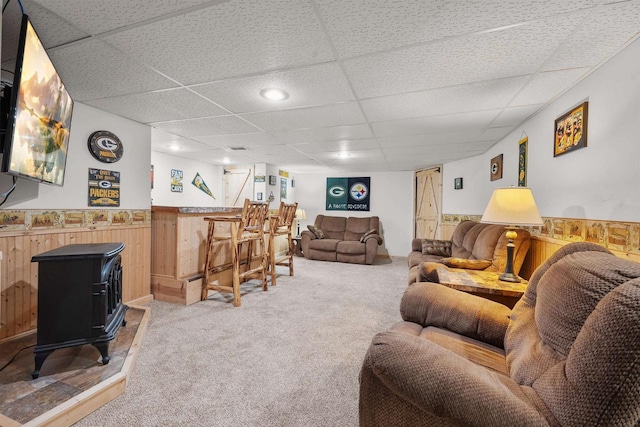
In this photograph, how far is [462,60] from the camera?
1817 mm

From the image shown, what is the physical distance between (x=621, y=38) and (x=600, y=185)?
873 millimetres

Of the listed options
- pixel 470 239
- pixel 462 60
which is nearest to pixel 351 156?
pixel 470 239

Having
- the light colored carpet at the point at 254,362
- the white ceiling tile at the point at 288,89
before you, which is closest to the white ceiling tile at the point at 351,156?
the white ceiling tile at the point at 288,89

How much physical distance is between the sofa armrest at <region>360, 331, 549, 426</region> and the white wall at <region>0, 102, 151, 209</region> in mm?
2945

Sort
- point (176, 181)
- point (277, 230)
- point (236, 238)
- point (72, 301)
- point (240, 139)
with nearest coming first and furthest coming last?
point (72, 301) → point (236, 238) → point (240, 139) → point (277, 230) → point (176, 181)

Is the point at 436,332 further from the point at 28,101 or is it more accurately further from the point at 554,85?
the point at 28,101

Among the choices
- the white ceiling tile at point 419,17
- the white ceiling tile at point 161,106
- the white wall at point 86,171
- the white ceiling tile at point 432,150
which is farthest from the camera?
the white ceiling tile at point 432,150

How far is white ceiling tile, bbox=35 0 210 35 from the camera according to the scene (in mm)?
1355

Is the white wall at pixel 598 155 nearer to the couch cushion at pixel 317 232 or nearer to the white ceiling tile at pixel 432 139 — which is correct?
the white ceiling tile at pixel 432 139

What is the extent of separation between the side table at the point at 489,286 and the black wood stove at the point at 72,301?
240 centimetres

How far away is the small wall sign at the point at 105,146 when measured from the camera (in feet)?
9.12

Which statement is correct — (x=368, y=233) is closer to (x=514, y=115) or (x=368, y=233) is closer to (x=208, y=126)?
(x=514, y=115)

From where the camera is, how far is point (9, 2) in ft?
4.60

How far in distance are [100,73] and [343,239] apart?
5423 mm
